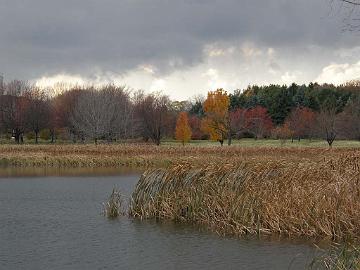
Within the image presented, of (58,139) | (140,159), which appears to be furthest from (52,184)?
(58,139)

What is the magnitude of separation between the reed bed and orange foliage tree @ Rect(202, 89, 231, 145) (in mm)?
49639

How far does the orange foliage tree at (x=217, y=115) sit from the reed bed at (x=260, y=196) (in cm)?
4964

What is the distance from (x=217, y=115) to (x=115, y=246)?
54.3 metres

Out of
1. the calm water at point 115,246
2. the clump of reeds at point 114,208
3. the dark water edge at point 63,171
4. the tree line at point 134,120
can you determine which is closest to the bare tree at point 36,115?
the tree line at point 134,120

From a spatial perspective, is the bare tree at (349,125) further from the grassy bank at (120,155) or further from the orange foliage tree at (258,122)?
the grassy bank at (120,155)

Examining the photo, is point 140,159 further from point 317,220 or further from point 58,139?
point 58,139

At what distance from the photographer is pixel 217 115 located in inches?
2650

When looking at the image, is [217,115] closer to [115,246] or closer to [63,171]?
[63,171]

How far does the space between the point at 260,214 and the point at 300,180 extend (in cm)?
151

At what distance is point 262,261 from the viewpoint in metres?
12.0

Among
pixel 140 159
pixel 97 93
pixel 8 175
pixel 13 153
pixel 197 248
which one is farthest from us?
pixel 97 93

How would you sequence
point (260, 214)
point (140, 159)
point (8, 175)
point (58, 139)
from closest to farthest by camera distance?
point (260, 214), point (8, 175), point (140, 159), point (58, 139)

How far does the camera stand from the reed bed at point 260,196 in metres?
13.5

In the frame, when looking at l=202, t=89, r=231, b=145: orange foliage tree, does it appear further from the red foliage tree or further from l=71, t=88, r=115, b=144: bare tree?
the red foliage tree
